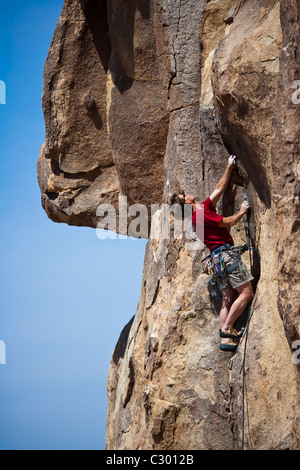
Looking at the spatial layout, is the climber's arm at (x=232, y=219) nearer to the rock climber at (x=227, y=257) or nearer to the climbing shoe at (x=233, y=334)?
the rock climber at (x=227, y=257)

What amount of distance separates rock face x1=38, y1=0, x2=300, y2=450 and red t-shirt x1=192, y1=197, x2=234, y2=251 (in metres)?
0.35

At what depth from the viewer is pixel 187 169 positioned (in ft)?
28.7

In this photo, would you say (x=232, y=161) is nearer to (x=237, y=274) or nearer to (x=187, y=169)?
(x=187, y=169)

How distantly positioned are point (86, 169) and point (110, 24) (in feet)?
7.84

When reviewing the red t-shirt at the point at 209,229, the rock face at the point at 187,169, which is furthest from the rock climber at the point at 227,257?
the rock face at the point at 187,169

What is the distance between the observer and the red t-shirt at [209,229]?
772 cm

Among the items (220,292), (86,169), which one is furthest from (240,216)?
(86,169)

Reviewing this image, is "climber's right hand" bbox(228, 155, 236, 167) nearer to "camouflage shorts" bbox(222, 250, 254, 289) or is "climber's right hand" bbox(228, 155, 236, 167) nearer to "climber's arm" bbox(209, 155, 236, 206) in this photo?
"climber's arm" bbox(209, 155, 236, 206)

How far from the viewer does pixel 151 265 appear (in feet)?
31.0

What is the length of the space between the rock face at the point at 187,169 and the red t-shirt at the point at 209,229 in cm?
35

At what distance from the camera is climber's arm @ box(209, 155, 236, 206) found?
785 centimetres

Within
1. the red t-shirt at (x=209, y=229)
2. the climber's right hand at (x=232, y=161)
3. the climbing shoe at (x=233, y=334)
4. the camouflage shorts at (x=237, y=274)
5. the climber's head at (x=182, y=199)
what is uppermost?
the climber's right hand at (x=232, y=161)

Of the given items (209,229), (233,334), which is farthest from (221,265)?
Answer: (233,334)

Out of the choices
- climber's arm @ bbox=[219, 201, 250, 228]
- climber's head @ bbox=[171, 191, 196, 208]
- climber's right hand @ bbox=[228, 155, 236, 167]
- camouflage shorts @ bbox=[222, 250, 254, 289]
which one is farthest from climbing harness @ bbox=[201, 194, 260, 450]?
climber's head @ bbox=[171, 191, 196, 208]
